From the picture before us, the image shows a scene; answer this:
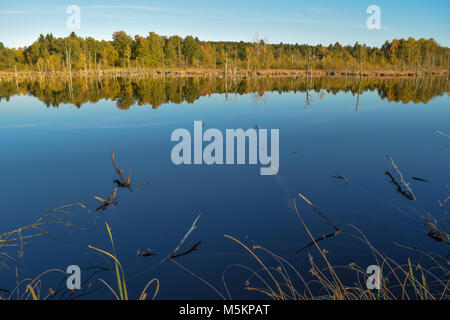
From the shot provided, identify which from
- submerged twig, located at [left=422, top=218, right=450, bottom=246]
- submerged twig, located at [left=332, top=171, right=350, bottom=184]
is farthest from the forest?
submerged twig, located at [left=422, top=218, right=450, bottom=246]

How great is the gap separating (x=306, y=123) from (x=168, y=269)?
50.9ft

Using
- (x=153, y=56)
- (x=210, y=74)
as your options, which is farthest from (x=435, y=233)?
(x=153, y=56)

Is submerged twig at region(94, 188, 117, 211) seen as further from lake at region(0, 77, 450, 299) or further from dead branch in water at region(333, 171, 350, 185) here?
dead branch in water at region(333, 171, 350, 185)

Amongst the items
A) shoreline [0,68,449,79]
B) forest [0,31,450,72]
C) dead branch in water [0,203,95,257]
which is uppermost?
forest [0,31,450,72]

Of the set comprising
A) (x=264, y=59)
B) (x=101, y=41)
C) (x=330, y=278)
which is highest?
(x=101, y=41)

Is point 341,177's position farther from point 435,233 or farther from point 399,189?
point 435,233

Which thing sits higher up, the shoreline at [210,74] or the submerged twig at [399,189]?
the shoreline at [210,74]

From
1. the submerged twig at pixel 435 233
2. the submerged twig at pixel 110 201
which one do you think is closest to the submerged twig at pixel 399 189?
the submerged twig at pixel 435 233

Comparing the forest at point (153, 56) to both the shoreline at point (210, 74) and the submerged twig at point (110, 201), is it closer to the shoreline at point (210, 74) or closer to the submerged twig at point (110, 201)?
the shoreline at point (210, 74)

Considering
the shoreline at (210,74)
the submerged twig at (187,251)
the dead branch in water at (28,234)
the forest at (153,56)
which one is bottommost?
the submerged twig at (187,251)

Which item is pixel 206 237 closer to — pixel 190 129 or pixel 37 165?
pixel 37 165

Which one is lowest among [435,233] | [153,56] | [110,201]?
[435,233]

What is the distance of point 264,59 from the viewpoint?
82.4 meters
